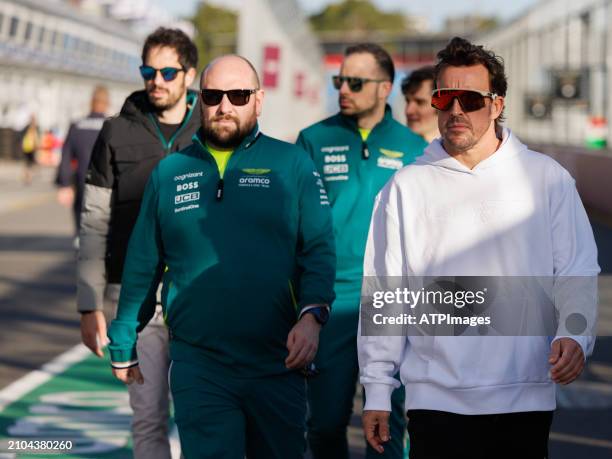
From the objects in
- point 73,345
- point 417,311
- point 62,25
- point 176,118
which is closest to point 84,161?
point 73,345

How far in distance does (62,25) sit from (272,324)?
76.0 meters

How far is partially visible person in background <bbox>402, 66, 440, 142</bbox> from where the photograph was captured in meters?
7.68

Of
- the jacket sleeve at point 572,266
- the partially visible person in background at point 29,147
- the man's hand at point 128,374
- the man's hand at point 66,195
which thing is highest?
the partially visible person in background at point 29,147

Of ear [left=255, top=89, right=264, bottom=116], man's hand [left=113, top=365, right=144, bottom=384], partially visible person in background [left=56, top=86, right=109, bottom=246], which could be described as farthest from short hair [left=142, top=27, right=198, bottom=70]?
partially visible person in background [left=56, top=86, right=109, bottom=246]

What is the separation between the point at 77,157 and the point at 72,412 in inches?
135

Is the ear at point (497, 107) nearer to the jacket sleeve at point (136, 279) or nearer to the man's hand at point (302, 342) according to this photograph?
the man's hand at point (302, 342)

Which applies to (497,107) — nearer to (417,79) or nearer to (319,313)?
(319,313)

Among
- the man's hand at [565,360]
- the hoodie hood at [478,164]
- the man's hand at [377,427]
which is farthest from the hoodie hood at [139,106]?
the man's hand at [565,360]

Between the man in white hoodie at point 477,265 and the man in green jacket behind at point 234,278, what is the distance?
0.64 m

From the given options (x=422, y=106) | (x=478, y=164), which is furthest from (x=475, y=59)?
(x=422, y=106)

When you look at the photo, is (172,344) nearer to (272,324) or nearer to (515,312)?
(272,324)

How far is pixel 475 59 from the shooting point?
4.06 metres

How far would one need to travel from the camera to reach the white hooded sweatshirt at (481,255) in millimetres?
3889

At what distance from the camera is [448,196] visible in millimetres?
3961
